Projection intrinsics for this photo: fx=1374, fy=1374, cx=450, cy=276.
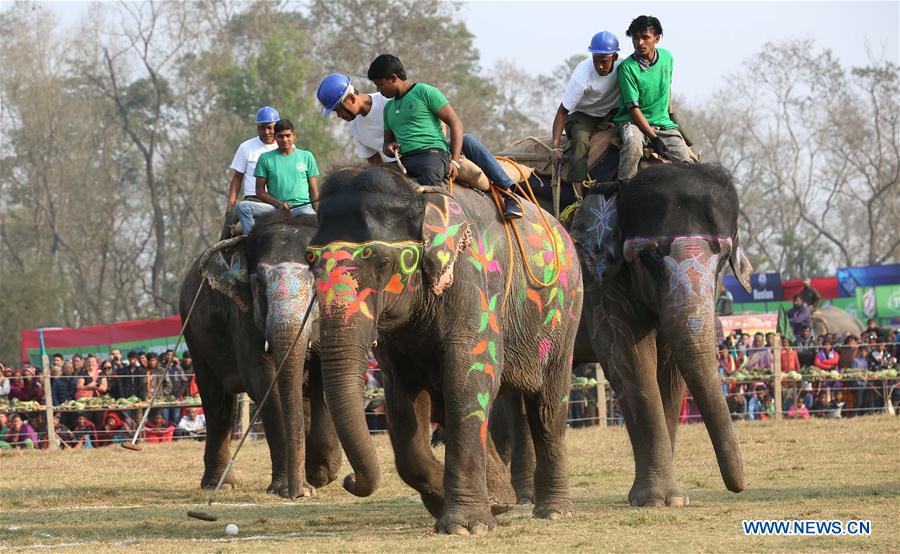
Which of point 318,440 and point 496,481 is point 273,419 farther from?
point 496,481

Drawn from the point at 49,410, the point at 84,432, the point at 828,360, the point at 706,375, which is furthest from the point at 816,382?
the point at 706,375

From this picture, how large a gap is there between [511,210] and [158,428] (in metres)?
12.3

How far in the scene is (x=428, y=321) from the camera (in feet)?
26.1

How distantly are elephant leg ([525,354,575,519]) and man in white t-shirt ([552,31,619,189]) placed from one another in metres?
2.12

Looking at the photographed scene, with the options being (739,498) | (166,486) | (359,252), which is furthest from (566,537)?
(166,486)

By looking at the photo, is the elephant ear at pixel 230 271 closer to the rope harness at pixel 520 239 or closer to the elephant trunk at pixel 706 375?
the rope harness at pixel 520 239

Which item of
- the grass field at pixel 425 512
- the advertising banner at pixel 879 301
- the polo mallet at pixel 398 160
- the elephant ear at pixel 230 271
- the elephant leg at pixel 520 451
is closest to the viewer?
the grass field at pixel 425 512

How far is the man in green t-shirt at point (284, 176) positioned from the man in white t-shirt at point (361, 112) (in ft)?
11.0

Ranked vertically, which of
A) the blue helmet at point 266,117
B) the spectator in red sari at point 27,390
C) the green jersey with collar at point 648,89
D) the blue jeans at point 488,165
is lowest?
the spectator in red sari at point 27,390

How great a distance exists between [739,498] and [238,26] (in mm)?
46942

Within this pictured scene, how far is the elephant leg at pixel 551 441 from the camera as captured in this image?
905cm

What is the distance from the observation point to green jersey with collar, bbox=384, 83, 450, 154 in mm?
8570

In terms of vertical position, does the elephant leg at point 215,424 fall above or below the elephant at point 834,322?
below

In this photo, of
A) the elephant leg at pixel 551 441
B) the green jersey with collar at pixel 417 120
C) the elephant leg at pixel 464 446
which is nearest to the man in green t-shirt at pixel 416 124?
the green jersey with collar at pixel 417 120
